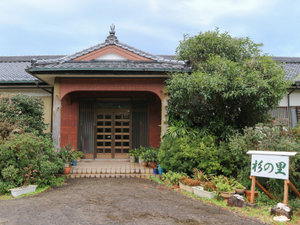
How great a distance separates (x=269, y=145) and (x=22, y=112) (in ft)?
23.8

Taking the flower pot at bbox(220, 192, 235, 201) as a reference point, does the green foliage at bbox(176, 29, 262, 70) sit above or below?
Answer: above

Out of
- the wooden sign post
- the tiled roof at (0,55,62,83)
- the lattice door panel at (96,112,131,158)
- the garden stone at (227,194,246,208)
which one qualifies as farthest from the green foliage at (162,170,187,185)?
the tiled roof at (0,55,62,83)

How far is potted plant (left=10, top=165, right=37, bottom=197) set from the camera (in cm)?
611

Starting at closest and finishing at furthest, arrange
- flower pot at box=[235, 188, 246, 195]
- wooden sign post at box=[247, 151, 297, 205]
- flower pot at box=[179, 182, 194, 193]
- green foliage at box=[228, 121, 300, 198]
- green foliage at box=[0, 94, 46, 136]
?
1. wooden sign post at box=[247, 151, 297, 205]
2. green foliage at box=[228, 121, 300, 198]
3. flower pot at box=[235, 188, 246, 195]
4. flower pot at box=[179, 182, 194, 193]
5. green foliage at box=[0, 94, 46, 136]

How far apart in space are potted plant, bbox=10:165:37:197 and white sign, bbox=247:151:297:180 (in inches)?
209

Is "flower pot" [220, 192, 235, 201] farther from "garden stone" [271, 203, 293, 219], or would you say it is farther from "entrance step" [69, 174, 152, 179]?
"entrance step" [69, 174, 152, 179]

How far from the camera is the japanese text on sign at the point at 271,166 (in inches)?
192

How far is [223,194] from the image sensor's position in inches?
223

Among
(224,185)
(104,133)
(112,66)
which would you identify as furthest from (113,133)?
(224,185)

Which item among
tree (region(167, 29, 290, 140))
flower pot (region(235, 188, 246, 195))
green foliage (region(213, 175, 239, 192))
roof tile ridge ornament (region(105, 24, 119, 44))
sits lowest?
flower pot (region(235, 188, 246, 195))

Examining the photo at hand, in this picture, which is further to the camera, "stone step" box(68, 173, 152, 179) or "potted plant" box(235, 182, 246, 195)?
"stone step" box(68, 173, 152, 179)

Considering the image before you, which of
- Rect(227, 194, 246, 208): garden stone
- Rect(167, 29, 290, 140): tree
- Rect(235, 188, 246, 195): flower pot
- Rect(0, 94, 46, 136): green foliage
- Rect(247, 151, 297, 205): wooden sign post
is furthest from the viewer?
Rect(0, 94, 46, 136): green foliage

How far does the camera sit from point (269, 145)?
234 inches

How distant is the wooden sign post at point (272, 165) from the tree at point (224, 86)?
2.32 meters
